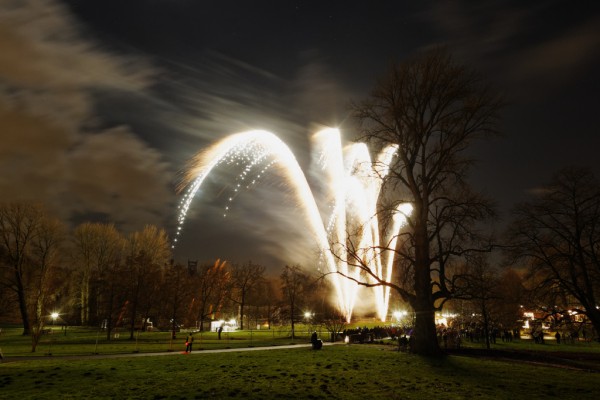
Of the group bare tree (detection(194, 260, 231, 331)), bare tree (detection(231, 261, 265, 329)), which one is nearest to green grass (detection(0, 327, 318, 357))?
bare tree (detection(194, 260, 231, 331))

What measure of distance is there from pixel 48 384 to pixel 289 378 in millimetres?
8279

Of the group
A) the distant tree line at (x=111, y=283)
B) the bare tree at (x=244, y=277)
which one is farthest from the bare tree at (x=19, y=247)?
the bare tree at (x=244, y=277)

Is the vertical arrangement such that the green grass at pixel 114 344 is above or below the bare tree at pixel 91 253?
below

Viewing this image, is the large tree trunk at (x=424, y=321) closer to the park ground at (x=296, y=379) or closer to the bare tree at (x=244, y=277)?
the park ground at (x=296, y=379)

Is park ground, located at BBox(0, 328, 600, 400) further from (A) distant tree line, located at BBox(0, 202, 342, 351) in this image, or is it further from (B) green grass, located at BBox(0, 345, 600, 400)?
(A) distant tree line, located at BBox(0, 202, 342, 351)

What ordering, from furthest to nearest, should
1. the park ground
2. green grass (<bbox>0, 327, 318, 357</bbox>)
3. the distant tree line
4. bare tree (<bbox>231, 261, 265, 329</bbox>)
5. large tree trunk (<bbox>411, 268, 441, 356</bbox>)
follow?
1. bare tree (<bbox>231, 261, 265, 329</bbox>)
2. the distant tree line
3. green grass (<bbox>0, 327, 318, 357</bbox>)
4. large tree trunk (<bbox>411, 268, 441, 356</bbox>)
5. the park ground

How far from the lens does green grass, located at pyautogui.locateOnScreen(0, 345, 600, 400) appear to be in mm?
11797

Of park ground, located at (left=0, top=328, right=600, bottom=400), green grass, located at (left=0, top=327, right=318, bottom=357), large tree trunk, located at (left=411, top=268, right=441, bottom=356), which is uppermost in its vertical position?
large tree trunk, located at (left=411, top=268, right=441, bottom=356)

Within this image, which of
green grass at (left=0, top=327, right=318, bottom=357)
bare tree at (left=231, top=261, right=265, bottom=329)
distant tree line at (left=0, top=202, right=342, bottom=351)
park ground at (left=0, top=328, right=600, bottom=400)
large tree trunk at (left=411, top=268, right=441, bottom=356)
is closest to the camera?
park ground at (left=0, top=328, right=600, bottom=400)

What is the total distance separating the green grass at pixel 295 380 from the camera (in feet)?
38.7

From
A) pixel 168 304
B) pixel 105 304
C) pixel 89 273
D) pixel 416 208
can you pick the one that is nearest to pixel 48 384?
pixel 416 208

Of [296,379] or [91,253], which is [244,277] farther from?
[296,379]

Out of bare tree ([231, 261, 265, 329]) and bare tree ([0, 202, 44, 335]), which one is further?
bare tree ([231, 261, 265, 329])

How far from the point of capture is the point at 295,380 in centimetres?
1390
